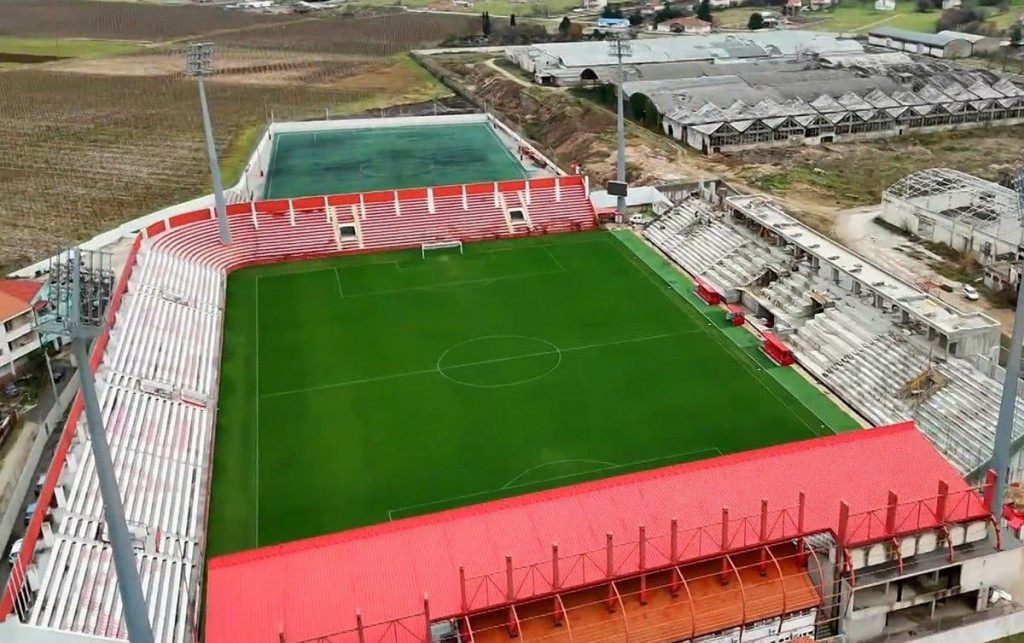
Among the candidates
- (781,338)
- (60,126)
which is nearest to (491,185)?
(781,338)

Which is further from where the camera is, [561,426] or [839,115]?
[839,115]

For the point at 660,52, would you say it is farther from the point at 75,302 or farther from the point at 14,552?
the point at 75,302

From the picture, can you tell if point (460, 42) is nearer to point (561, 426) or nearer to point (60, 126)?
point (60, 126)

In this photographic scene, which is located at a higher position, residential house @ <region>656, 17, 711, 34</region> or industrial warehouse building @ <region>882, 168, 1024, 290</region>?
residential house @ <region>656, 17, 711, 34</region>

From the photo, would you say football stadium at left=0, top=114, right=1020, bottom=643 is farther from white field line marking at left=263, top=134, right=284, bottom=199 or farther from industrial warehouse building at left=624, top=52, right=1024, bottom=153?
industrial warehouse building at left=624, top=52, right=1024, bottom=153

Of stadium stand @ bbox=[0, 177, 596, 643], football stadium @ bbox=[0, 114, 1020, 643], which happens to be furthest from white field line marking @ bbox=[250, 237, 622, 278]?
stadium stand @ bbox=[0, 177, 596, 643]

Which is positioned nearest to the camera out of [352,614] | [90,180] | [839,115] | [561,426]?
[352,614]
